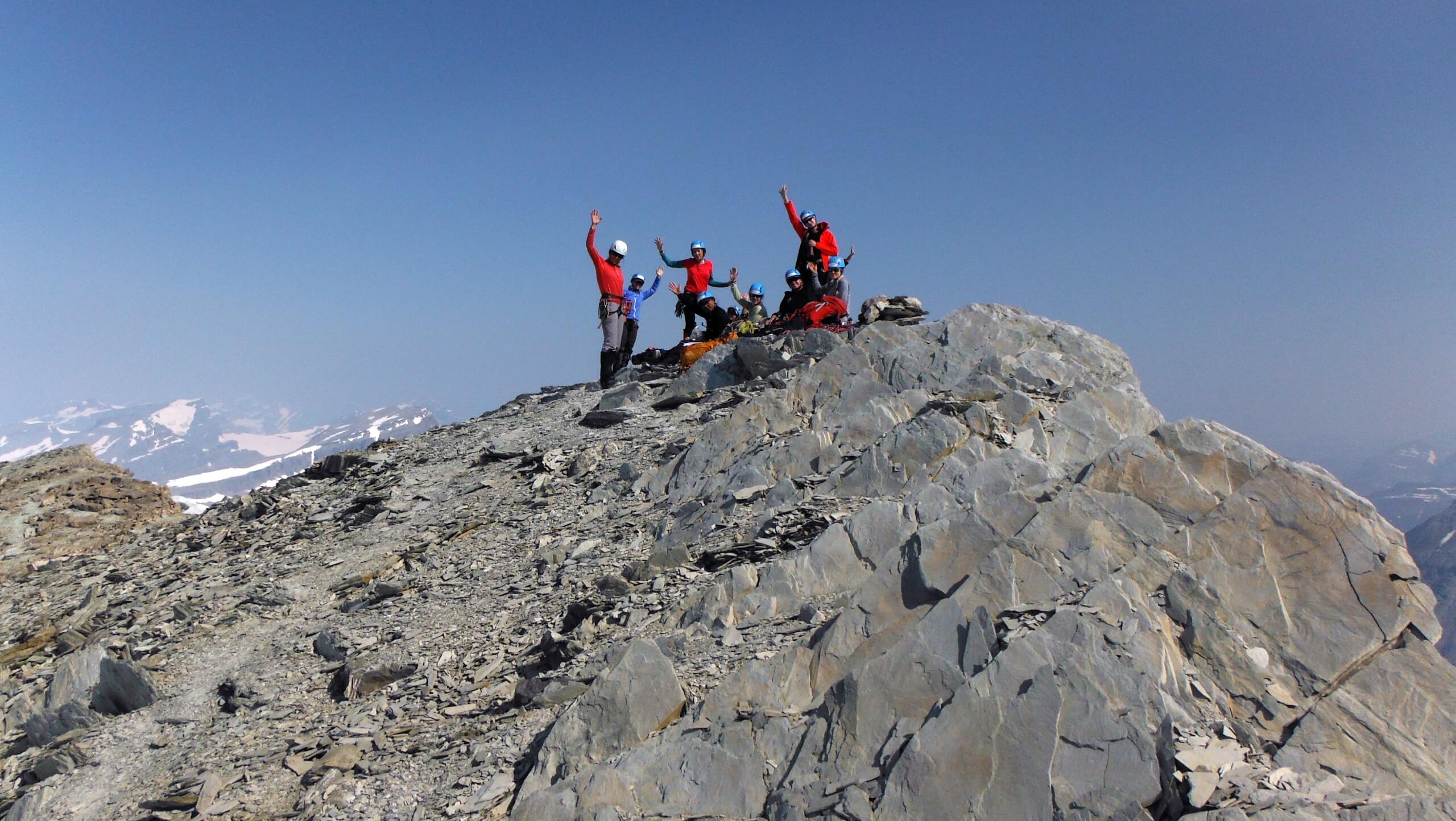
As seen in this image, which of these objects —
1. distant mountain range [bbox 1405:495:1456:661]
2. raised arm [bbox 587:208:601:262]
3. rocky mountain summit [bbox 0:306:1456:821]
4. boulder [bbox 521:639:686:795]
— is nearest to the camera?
rocky mountain summit [bbox 0:306:1456:821]

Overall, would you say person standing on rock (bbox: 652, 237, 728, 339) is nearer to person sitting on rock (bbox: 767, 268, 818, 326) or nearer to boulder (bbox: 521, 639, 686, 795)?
person sitting on rock (bbox: 767, 268, 818, 326)

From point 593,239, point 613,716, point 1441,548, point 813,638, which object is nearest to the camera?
point 613,716

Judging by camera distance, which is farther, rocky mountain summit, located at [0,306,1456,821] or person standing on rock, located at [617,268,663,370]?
person standing on rock, located at [617,268,663,370]

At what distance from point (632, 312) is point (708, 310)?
221 cm

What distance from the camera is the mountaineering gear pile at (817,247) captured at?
21953mm

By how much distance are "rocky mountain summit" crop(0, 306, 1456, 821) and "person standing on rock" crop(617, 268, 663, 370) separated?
5945mm

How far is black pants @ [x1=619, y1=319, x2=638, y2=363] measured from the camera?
21878 mm

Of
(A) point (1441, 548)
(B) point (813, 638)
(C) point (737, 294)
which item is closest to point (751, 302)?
(C) point (737, 294)

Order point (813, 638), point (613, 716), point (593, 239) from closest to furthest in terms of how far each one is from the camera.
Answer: point (613, 716)
point (813, 638)
point (593, 239)

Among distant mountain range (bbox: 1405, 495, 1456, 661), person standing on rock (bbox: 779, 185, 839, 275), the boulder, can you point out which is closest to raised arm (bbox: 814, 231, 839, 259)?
person standing on rock (bbox: 779, 185, 839, 275)

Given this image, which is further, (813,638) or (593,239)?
(593,239)

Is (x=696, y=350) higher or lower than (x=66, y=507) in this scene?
higher

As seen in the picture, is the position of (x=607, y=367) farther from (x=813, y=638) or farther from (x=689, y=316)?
(x=813, y=638)

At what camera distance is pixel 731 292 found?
23.5 metres
